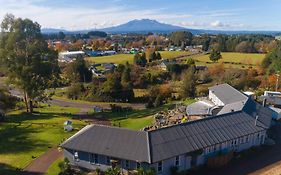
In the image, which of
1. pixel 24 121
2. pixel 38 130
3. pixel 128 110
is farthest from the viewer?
pixel 128 110

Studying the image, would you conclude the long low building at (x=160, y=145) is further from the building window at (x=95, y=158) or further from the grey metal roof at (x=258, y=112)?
the grey metal roof at (x=258, y=112)

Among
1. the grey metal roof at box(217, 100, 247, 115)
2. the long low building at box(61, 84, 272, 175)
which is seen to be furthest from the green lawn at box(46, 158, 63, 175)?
the grey metal roof at box(217, 100, 247, 115)

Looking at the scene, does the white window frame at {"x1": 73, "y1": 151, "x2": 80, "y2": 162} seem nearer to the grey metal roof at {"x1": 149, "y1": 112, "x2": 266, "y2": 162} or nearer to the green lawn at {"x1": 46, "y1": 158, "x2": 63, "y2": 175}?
the green lawn at {"x1": 46, "y1": 158, "x2": 63, "y2": 175}

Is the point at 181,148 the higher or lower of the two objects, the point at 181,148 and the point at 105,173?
the higher

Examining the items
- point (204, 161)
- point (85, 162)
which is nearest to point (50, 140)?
point (85, 162)

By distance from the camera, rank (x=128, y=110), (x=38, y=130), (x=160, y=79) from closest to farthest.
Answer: (x=38, y=130)
(x=128, y=110)
(x=160, y=79)

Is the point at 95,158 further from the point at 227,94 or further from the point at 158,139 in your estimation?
the point at 227,94

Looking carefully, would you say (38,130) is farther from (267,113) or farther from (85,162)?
(267,113)

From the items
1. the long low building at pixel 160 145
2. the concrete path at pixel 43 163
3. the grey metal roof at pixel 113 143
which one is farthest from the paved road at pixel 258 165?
the concrete path at pixel 43 163
